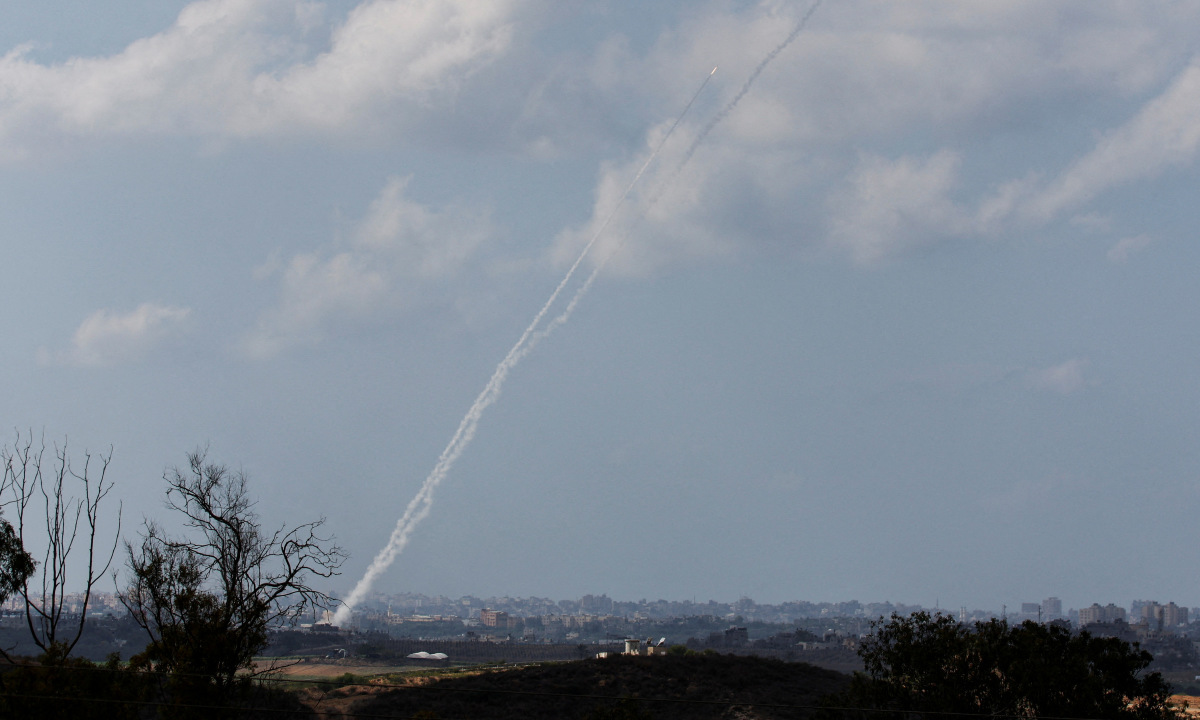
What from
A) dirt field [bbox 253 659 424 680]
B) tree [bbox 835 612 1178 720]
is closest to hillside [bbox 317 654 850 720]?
tree [bbox 835 612 1178 720]

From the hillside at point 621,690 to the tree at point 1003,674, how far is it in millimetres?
35868

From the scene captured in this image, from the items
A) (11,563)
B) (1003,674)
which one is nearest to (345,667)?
(11,563)

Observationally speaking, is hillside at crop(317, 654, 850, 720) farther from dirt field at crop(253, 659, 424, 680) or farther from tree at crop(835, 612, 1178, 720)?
dirt field at crop(253, 659, 424, 680)

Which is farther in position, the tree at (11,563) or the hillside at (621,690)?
the hillside at (621,690)

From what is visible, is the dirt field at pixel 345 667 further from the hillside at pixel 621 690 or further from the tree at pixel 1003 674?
the tree at pixel 1003 674

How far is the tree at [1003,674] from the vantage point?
37531 mm

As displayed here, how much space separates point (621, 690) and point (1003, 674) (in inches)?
2085

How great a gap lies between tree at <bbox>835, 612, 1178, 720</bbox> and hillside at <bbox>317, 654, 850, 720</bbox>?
1412 inches

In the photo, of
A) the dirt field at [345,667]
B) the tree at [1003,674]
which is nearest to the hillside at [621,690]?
the tree at [1003,674]

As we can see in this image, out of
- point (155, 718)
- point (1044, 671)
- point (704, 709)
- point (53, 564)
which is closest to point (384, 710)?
point (704, 709)

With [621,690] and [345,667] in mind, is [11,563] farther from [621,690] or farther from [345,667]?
[345,667]

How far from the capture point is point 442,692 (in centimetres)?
8812

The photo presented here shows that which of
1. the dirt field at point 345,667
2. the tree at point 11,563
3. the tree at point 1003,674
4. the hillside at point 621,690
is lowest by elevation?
the dirt field at point 345,667

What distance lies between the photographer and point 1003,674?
38.8 metres
